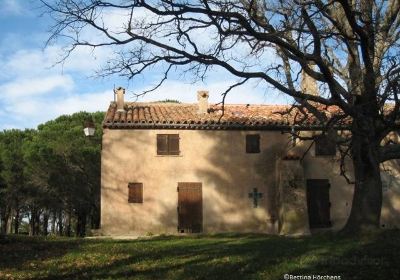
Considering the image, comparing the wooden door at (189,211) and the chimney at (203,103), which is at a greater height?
the chimney at (203,103)

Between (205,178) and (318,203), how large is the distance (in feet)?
18.0

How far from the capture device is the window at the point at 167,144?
23500 millimetres

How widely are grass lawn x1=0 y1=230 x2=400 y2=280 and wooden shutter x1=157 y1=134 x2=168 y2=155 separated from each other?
10.1 metres

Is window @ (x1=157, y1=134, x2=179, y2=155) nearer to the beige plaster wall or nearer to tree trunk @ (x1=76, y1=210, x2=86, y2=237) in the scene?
the beige plaster wall

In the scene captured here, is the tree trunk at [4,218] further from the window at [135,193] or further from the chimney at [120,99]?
the window at [135,193]

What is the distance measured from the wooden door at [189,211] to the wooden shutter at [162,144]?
1.80 meters

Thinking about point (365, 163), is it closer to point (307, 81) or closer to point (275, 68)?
point (275, 68)

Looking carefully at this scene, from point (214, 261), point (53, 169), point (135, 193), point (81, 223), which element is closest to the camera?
point (214, 261)

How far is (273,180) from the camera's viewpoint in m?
23.8

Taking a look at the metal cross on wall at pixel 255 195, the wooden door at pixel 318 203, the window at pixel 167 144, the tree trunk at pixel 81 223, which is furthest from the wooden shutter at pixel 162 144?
the tree trunk at pixel 81 223

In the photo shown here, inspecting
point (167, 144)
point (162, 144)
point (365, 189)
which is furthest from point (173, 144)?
point (365, 189)

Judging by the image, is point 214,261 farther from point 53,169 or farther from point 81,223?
point 81,223

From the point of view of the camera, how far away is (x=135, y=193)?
2305 cm

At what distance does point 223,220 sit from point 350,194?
6.24 meters
